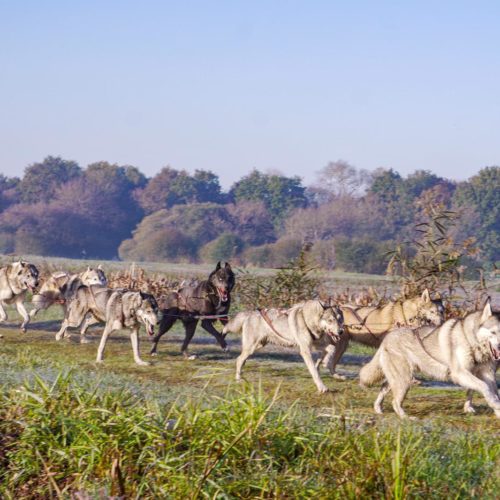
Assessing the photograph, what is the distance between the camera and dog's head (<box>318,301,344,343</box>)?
511 inches

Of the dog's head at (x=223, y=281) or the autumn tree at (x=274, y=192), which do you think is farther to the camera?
the autumn tree at (x=274, y=192)

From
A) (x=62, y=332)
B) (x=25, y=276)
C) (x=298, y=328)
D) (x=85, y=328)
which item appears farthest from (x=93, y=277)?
(x=298, y=328)

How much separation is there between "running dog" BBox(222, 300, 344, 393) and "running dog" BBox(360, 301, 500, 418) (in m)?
2.03

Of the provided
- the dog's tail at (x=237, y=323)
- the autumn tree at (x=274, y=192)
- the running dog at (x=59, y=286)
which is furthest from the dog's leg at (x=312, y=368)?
the autumn tree at (x=274, y=192)

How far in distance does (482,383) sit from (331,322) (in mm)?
2936

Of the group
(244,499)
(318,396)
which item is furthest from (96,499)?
(318,396)

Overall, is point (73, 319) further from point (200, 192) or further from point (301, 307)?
point (200, 192)

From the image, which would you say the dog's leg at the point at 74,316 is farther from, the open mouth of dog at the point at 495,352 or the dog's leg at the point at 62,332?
the open mouth of dog at the point at 495,352

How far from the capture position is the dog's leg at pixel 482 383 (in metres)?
10.5

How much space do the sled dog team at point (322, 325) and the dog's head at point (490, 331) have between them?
10 millimetres

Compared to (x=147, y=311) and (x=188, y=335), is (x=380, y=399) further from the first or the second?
(x=188, y=335)

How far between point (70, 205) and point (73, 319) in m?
70.8

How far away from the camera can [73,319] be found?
1827 cm

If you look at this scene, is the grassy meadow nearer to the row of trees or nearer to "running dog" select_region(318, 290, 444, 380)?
"running dog" select_region(318, 290, 444, 380)
